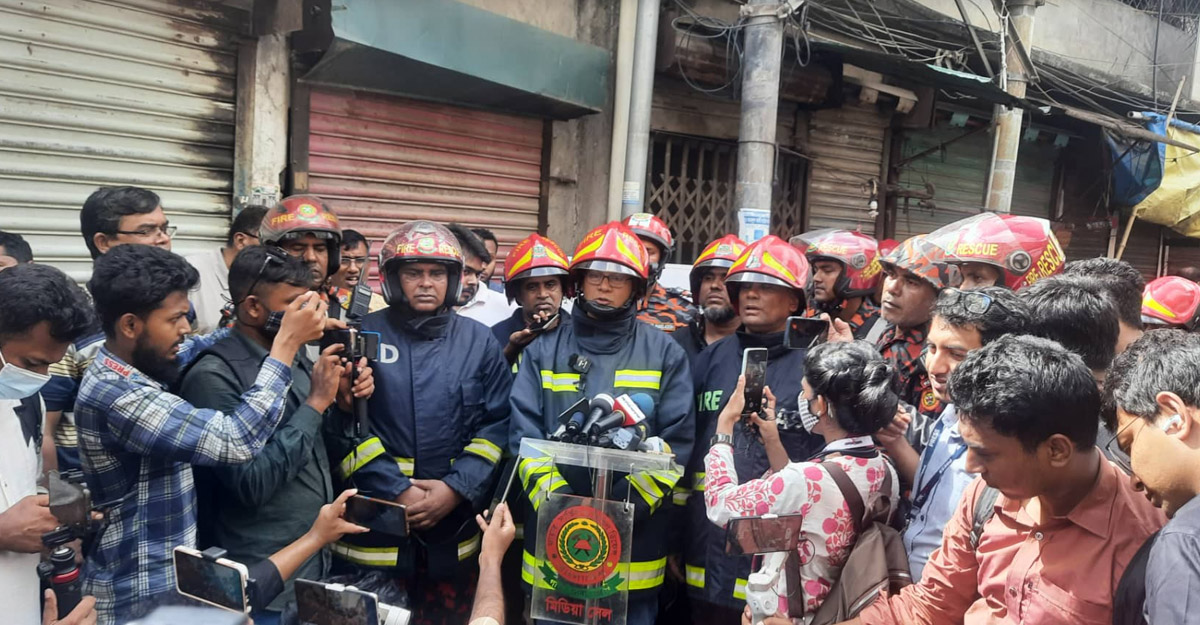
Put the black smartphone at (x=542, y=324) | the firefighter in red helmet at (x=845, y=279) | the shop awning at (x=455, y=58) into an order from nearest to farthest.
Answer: the black smartphone at (x=542, y=324) → the firefighter in red helmet at (x=845, y=279) → the shop awning at (x=455, y=58)

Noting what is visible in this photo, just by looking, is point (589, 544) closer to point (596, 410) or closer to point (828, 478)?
point (596, 410)

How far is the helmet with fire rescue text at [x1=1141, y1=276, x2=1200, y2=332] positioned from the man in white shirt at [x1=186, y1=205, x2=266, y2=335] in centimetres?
521

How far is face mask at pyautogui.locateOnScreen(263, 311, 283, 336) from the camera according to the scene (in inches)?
114

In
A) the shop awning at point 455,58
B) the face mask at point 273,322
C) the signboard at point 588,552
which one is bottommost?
the signboard at point 588,552

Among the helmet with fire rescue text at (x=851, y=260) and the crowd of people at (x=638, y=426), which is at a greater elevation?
the helmet with fire rescue text at (x=851, y=260)

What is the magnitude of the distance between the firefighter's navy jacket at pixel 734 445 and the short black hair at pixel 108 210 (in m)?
2.65

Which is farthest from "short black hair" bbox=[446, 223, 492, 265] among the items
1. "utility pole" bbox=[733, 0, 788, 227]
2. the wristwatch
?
the wristwatch

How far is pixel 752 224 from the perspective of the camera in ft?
20.5

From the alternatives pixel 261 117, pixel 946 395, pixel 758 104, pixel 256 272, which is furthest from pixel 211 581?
pixel 758 104

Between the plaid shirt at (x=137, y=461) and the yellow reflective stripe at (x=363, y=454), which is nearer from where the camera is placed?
the plaid shirt at (x=137, y=461)

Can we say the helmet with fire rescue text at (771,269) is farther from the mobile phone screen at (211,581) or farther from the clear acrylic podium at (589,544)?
the mobile phone screen at (211,581)

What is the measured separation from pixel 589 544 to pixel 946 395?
1213 millimetres

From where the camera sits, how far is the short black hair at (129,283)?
96.3 inches

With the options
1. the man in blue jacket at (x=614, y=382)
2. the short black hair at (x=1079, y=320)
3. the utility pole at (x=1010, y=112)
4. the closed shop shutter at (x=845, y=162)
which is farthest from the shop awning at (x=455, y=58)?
the utility pole at (x=1010, y=112)
